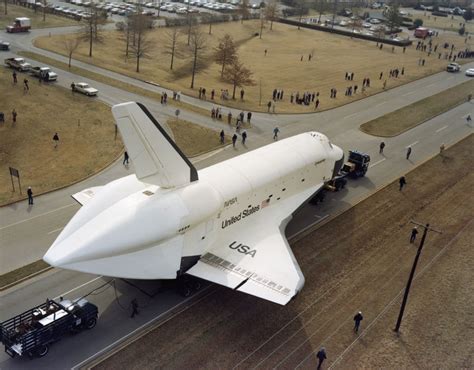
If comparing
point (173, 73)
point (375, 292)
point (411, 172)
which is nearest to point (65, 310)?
point (375, 292)

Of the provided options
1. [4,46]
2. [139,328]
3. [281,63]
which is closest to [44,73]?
[4,46]

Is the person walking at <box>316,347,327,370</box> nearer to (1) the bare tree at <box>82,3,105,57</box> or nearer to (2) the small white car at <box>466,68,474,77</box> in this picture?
(1) the bare tree at <box>82,3,105,57</box>

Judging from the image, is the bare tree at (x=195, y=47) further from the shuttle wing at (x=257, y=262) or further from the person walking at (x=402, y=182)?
the shuttle wing at (x=257, y=262)

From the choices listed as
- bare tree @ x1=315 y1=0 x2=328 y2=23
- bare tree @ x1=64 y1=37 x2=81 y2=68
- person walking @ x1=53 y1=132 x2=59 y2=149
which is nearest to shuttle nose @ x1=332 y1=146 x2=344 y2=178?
person walking @ x1=53 y1=132 x2=59 y2=149

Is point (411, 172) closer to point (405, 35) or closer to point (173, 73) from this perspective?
point (173, 73)

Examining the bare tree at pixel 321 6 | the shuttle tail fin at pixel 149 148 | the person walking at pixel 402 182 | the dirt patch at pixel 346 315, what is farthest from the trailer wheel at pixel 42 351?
the bare tree at pixel 321 6
